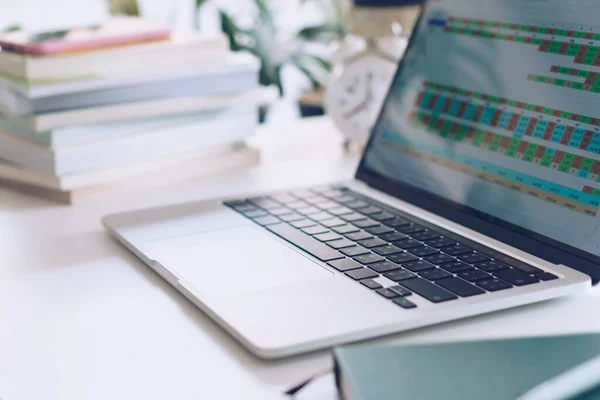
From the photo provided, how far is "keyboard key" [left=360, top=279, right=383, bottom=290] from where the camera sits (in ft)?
2.04

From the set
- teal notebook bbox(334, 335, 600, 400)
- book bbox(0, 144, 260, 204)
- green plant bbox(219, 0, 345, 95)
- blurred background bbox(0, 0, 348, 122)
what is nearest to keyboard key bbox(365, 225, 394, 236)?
teal notebook bbox(334, 335, 600, 400)

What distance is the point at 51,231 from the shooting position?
853 millimetres

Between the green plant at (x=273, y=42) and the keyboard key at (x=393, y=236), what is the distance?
72 centimetres

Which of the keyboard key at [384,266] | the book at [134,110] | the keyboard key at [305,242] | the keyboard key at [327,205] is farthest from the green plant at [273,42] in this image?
the keyboard key at [384,266]

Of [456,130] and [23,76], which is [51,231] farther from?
[456,130]

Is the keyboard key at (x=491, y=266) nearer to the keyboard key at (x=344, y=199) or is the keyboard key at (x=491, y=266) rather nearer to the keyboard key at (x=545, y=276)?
the keyboard key at (x=545, y=276)

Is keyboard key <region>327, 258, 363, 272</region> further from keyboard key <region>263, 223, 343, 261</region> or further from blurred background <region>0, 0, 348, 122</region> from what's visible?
blurred background <region>0, 0, 348, 122</region>

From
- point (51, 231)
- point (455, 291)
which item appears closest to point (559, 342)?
point (455, 291)

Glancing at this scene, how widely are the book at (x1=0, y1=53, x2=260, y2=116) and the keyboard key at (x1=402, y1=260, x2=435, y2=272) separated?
51 centimetres

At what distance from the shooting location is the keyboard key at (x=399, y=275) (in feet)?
2.09

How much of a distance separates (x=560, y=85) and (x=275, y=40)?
0.85 m

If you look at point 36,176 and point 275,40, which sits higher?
point 275,40

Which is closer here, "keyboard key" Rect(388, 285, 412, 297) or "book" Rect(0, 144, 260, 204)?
"keyboard key" Rect(388, 285, 412, 297)

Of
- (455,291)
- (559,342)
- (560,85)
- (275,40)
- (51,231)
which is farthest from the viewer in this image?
(275,40)
